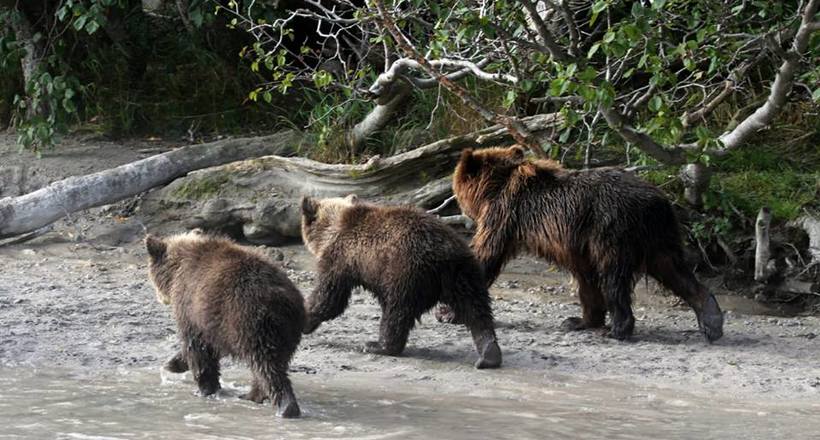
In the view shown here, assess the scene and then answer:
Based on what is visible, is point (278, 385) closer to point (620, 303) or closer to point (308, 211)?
point (308, 211)

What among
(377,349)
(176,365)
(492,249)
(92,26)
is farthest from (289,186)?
(176,365)

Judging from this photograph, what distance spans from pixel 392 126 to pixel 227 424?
551 cm

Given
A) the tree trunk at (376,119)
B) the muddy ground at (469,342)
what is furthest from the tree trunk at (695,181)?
the tree trunk at (376,119)

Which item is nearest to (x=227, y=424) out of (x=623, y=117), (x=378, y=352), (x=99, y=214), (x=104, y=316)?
(x=378, y=352)

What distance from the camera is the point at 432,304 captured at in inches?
301

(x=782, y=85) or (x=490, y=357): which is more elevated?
(x=782, y=85)

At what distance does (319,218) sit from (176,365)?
1.45 meters

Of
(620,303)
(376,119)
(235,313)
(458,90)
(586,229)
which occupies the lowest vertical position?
(620,303)

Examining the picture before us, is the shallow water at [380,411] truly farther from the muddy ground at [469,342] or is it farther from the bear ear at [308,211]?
the bear ear at [308,211]

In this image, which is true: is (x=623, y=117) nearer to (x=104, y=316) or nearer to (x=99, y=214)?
(x=104, y=316)

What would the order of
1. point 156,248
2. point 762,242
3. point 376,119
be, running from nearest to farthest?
1. point 156,248
2. point 762,242
3. point 376,119

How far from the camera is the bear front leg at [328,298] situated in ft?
25.5

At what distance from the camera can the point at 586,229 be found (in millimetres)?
8125

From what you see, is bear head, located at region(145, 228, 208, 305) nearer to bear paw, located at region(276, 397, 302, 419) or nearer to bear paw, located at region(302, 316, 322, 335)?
bear paw, located at region(302, 316, 322, 335)
